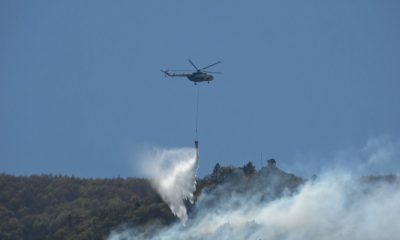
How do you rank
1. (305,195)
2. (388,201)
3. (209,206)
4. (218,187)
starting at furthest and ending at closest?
Result: (218,187), (209,206), (305,195), (388,201)

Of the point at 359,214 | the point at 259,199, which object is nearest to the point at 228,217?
the point at 259,199

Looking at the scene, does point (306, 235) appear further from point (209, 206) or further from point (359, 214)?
point (209, 206)

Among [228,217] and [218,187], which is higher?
[218,187]

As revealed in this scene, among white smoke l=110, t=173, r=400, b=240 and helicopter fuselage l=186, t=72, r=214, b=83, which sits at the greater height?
helicopter fuselage l=186, t=72, r=214, b=83

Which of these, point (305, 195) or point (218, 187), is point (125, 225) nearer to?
point (218, 187)

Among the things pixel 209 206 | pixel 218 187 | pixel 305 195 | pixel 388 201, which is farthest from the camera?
pixel 218 187

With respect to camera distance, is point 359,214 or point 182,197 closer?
point 359,214

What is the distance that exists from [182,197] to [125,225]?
16.6 meters

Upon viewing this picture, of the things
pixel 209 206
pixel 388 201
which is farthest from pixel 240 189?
pixel 388 201

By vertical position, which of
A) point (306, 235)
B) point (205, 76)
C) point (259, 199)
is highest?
point (205, 76)

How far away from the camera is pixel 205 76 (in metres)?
161

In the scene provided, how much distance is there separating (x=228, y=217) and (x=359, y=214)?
17.9 meters

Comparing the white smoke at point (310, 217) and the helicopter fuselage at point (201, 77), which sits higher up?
the helicopter fuselage at point (201, 77)

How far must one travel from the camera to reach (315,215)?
493 ft
